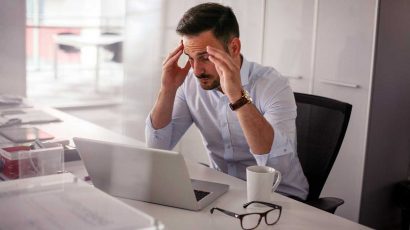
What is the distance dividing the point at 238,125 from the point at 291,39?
52.7 inches

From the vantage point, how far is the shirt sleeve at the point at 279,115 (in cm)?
143

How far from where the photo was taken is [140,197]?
3.79 ft

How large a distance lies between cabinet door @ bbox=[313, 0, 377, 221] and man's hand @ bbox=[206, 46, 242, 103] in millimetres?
1237

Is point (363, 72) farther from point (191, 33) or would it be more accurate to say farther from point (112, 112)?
point (112, 112)

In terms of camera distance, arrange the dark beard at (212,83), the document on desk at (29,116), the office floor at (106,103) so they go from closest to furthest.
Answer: the dark beard at (212,83), the document on desk at (29,116), the office floor at (106,103)

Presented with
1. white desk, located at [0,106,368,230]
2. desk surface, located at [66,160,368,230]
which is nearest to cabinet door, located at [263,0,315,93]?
white desk, located at [0,106,368,230]

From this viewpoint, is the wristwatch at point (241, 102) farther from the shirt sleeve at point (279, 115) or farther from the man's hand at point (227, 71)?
the shirt sleeve at point (279, 115)

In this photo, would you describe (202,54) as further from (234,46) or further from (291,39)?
(291,39)

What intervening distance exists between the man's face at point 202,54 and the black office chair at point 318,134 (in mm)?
320

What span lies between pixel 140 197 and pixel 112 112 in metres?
2.69

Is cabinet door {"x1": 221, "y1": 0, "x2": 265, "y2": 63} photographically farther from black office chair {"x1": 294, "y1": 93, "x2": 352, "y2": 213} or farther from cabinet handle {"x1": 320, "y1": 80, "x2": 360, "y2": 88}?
black office chair {"x1": 294, "y1": 93, "x2": 352, "y2": 213}

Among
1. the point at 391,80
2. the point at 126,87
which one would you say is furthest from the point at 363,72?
the point at 126,87

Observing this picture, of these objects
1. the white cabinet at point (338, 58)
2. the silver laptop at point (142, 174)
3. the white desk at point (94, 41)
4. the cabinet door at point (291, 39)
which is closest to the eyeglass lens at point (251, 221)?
the silver laptop at point (142, 174)

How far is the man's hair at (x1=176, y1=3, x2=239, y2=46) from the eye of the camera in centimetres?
148
